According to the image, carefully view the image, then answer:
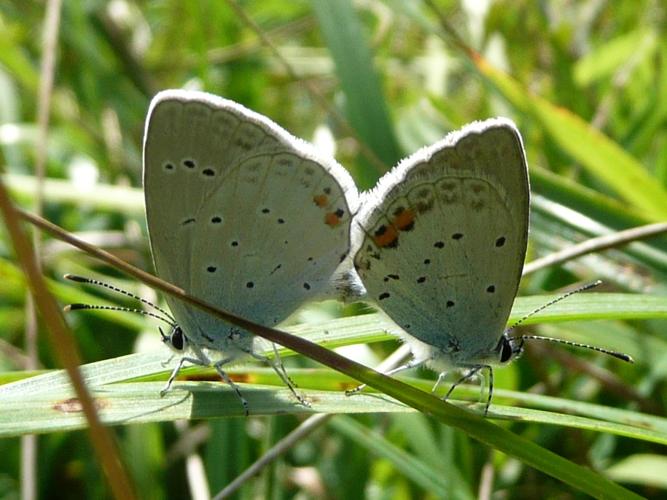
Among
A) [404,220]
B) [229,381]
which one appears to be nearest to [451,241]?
[404,220]

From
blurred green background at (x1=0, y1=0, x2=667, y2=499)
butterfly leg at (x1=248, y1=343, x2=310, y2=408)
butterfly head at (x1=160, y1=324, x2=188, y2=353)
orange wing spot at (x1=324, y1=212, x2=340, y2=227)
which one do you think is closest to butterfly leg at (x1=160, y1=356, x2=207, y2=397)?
butterfly head at (x1=160, y1=324, x2=188, y2=353)

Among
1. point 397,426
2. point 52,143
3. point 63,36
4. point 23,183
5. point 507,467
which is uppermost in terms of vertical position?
point 63,36

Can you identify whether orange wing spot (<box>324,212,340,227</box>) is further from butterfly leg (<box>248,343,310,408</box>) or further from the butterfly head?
the butterfly head

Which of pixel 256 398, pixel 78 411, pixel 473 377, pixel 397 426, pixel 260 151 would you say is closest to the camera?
pixel 78 411

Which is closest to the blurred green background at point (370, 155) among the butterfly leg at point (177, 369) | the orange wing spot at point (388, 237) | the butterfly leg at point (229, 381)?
the butterfly leg at point (177, 369)

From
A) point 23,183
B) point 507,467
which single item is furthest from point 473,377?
point 23,183

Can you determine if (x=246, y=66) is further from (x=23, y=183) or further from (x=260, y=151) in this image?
(x=260, y=151)

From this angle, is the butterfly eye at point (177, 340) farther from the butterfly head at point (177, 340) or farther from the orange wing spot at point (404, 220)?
the orange wing spot at point (404, 220)

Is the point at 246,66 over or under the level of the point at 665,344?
over
